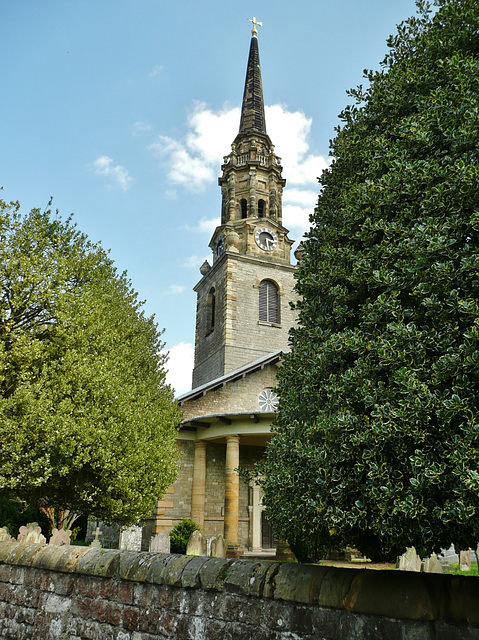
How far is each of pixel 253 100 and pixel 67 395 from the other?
114 ft

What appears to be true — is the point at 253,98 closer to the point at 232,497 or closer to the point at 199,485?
the point at 199,485

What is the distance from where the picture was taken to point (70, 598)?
20.5 feet

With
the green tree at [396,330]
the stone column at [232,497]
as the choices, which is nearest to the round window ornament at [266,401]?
the stone column at [232,497]

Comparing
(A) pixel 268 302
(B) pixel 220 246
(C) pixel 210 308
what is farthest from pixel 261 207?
(C) pixel 210 308

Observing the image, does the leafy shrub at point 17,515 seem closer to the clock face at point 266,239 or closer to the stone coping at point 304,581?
the stone coping at point 304,581

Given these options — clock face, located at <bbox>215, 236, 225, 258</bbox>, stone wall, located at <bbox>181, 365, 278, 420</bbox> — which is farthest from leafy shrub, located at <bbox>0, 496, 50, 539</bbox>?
clock face, located at <bbox>215, 236, 225, 258</bbox>

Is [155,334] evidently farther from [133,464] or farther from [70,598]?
[70,598]

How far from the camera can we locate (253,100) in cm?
4072

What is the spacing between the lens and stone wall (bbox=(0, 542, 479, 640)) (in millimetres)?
3490

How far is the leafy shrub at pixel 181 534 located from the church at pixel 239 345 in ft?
3.74

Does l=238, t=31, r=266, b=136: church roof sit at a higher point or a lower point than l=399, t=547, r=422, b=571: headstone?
higher

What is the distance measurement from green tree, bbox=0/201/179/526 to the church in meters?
5.44

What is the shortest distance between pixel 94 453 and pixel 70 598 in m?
5.93

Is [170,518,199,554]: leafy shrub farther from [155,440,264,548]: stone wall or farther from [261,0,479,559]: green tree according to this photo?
[261,0,479,559]: green tree
